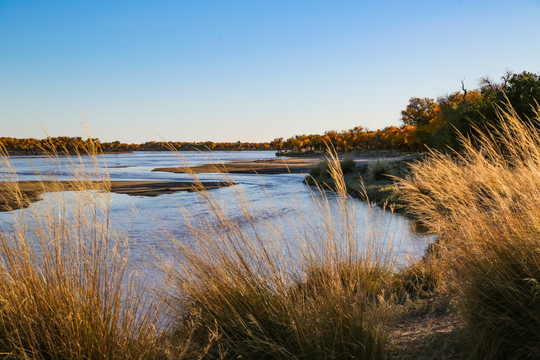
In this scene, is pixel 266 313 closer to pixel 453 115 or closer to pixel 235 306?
pixel 235 306

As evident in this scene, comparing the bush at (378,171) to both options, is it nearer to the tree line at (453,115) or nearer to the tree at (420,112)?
the tree line at (453,115)

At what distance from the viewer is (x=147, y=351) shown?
8.93ft

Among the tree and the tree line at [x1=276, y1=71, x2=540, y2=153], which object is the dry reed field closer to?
the tree line at [x1=276, y1=71, x2=540, y2=153]

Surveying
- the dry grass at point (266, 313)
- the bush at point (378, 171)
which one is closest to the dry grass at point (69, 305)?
the dry grass at point (266, 313)

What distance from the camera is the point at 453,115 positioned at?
30.1 meters

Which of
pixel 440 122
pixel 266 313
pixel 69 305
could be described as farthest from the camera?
pixel 440 122

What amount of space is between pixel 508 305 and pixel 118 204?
17.3 m

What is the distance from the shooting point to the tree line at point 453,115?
24.7 metres

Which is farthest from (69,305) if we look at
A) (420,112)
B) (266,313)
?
(420,112)

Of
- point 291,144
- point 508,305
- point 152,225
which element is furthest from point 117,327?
point 291,144

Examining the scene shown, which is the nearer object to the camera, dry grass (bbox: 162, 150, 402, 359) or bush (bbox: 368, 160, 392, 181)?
dry grass (bbox: 162, 150, 402, 359)

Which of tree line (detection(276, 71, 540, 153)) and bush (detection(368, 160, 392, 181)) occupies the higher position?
tree line (detection(276, 71, 540, 153))

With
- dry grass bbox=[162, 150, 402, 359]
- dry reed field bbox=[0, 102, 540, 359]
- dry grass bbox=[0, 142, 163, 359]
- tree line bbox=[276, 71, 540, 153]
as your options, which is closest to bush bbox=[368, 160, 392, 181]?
tree line bbox=[276, 71, 540, 153]

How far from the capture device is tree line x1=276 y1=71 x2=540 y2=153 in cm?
2467
